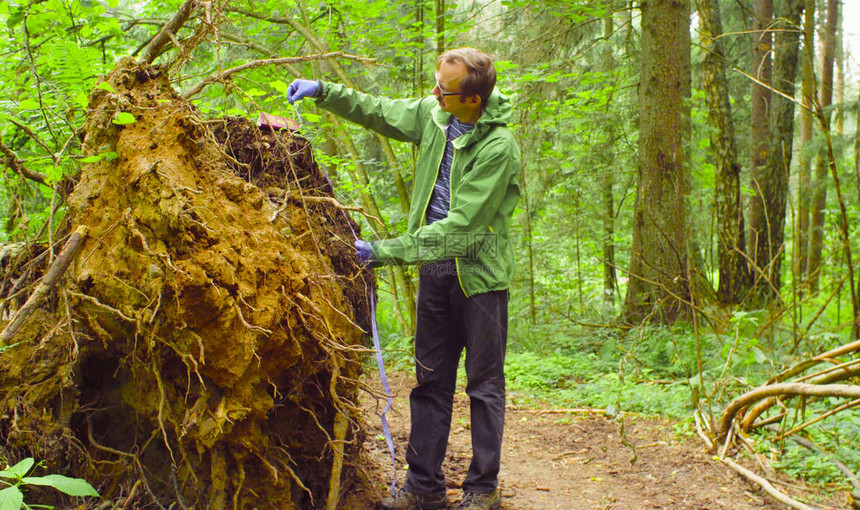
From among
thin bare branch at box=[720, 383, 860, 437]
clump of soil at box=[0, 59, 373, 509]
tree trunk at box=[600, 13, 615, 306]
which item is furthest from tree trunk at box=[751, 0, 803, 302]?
clump of soil at box=[0, 59, 373, 509]

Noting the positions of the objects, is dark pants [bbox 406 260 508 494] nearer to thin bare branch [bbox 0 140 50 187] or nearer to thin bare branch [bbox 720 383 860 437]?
thin bare branch [bbox 720 383 860 437]

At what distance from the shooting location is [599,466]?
435cm

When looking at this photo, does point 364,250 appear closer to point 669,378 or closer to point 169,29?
point 169,29

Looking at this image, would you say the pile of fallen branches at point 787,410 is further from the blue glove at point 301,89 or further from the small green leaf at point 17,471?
the small green leaf at point 17,471

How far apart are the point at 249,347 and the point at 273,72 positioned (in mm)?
5107

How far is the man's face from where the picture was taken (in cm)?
299

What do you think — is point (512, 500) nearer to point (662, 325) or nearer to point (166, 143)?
point (166, 143)

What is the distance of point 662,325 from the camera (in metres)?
7.13

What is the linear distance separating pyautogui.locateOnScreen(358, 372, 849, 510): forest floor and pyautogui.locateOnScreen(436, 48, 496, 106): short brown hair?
1.57 meters

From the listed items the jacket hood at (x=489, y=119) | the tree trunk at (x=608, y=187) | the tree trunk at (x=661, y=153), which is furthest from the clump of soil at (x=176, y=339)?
the tree trunk at (x=608, y=187)

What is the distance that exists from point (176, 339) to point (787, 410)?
3.78m

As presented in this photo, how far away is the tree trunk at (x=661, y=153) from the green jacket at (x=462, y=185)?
183 inches

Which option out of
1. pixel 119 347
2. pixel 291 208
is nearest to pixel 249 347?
pixel 119 347

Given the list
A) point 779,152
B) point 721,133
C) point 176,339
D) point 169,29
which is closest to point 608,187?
point 721,133
